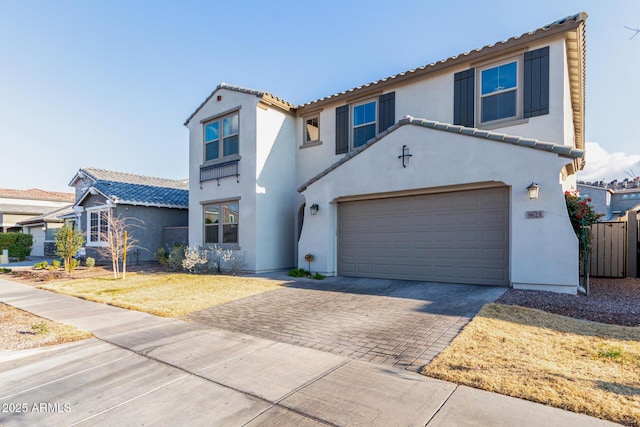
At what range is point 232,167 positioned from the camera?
43.6 ft

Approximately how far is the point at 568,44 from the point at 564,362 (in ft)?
28.7

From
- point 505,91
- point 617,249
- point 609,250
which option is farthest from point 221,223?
point 617,249

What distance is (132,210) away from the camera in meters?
17.2

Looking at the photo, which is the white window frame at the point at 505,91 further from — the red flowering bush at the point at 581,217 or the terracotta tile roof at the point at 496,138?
the red flowering bush at the point at 581,217

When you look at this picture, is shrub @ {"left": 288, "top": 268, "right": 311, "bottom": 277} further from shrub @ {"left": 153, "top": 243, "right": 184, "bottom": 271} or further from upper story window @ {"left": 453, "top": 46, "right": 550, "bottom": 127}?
upper story window @ {"left": 453, "top": 46, "right": 550, "bottom": 127}

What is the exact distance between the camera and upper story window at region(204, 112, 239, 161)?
44.4ft

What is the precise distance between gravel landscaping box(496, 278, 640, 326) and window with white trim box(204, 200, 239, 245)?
32.7 ft

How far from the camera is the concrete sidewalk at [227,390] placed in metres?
2.84

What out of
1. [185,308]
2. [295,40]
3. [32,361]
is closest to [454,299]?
[185,308]

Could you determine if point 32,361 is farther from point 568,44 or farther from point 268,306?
point 568,44

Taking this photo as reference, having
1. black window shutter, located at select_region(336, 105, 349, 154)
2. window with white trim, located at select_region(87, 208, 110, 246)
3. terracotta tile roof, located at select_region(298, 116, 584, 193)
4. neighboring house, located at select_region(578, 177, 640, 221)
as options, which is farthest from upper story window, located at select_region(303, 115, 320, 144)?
neighboring house, located at select_region(578, 177, 640, 221)

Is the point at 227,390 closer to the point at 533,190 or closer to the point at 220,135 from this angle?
the point at 533,190

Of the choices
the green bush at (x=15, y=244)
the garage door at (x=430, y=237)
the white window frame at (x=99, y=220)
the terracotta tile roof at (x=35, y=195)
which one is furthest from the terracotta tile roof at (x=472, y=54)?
the terracotta tile roof at (x=35, y=195)

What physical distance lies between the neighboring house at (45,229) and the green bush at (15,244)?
4.74 feet
